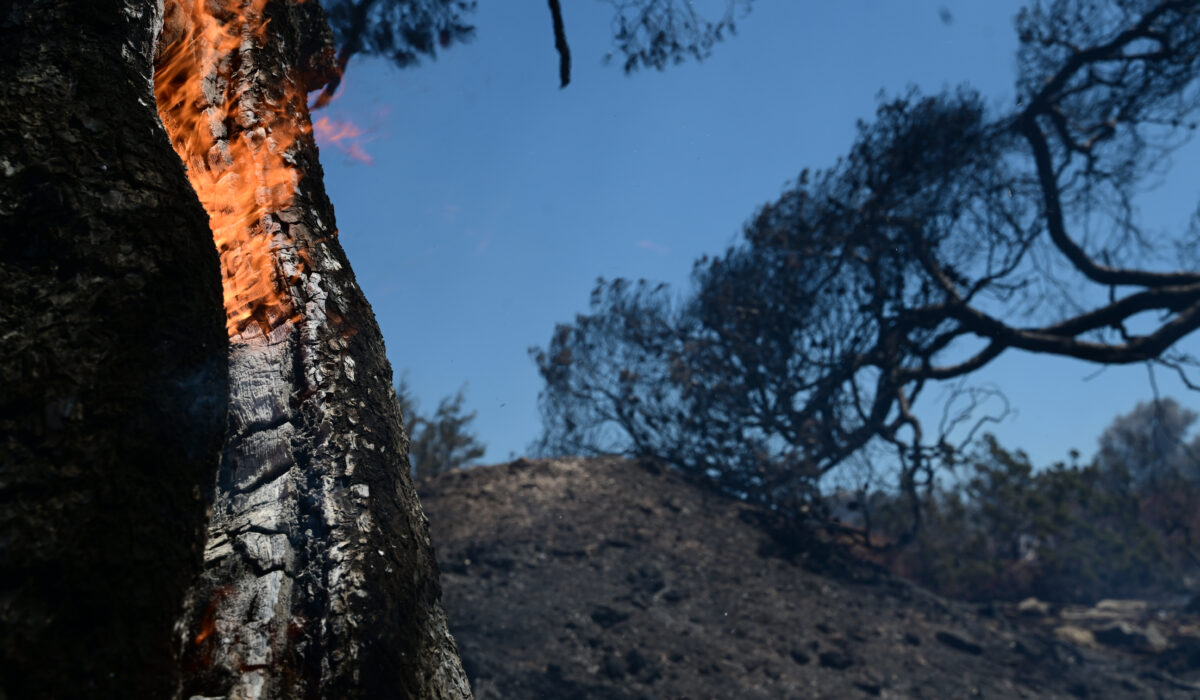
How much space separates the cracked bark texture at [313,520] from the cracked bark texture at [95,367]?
0.77 ft

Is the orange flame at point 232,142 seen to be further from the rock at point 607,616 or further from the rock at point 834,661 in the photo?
the rock at point 834,661

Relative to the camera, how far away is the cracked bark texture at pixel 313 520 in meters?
1.34

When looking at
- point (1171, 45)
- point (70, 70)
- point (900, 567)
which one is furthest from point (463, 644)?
point (1171, 45)

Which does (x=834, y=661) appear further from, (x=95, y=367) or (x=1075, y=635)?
(x=95, y=367)

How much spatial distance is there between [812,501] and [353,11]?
8066mm

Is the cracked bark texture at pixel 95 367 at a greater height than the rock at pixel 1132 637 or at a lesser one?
greater

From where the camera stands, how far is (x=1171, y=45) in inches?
359

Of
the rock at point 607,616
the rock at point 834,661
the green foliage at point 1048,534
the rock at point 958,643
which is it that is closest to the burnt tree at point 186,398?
the rock at point 607,616

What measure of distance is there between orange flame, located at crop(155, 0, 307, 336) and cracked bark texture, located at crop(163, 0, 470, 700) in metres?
0.02

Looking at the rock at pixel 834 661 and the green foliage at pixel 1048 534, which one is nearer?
the rock at pixel 834 661

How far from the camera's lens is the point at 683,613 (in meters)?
7.06

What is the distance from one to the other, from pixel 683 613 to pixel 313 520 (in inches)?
245

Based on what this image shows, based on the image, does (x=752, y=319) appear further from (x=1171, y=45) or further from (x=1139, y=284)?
(x=1171, y=45)

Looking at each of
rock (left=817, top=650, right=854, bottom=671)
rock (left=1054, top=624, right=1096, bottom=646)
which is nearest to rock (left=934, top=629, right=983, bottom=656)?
rock (left=817, top=650, right=854, bottom=671)
